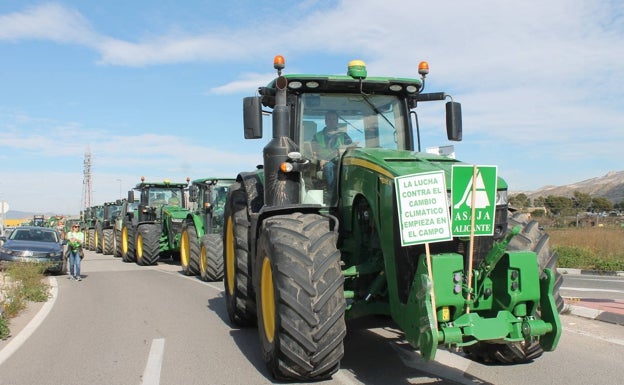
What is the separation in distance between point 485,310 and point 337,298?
3.90 ft

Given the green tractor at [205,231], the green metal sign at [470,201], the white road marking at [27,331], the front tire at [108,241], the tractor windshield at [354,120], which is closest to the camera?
the green metal sign at [470,201]

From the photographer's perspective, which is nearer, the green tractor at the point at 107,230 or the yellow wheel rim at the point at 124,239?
the yellow wheel rim at the point at 124,239

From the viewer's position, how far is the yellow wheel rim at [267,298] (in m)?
5.42

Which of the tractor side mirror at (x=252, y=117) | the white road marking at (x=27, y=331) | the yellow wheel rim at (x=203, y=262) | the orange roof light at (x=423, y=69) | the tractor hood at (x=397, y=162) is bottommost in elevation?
the white road marking at (x=27, y=331)

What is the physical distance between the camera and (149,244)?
63.6 feet

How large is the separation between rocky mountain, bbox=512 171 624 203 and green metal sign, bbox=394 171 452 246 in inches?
2309

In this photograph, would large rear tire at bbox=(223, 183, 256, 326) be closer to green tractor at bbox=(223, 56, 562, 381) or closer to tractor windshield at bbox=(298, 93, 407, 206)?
green tractor at bbox=(223, 56, 562, 381)

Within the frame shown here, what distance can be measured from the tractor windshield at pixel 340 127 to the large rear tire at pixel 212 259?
7839 millimetres

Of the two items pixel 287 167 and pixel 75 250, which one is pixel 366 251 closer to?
pixel 287 167

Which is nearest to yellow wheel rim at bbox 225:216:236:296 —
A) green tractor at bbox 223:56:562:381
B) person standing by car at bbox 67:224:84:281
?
green tractor at bbox 223:56:562:381

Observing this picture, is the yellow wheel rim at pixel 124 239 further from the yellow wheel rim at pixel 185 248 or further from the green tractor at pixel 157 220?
the yellow wheel rim at pixel 185 248

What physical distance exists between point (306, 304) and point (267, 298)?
3.37 feet

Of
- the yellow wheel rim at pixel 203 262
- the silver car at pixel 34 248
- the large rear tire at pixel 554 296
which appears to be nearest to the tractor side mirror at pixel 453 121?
the large rear tire at pixel 554 296

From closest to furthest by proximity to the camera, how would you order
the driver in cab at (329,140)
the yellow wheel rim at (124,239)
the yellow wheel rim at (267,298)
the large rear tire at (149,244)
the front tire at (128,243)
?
the yellow wheel rim at (267,298), the driver in cab at (329,140), the large rear tire at (149,244), the front tire at (128,243), the yellow wheel rim at (124,239)
